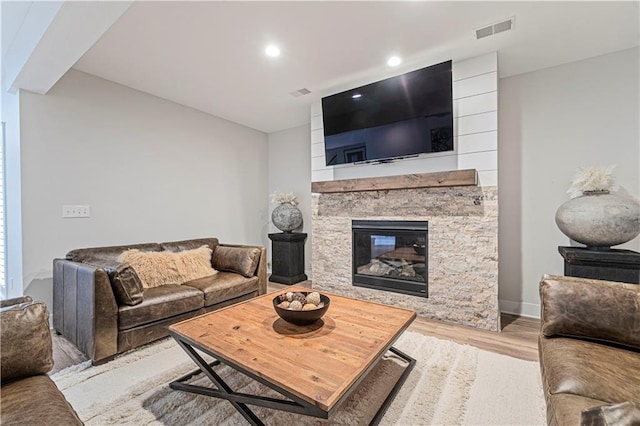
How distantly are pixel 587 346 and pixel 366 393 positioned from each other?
114cm

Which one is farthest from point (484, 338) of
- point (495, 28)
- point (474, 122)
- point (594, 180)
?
point (495, 28)

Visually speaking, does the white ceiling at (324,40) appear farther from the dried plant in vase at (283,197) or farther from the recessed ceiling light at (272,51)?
the dried plant in vase at (283,197)

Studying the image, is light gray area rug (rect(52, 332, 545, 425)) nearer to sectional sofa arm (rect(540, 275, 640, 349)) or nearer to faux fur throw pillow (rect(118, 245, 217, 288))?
sectional sofa arm (rect(540, 275, 640, 349))

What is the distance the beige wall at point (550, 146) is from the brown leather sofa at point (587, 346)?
1690mm

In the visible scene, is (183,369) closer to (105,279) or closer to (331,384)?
(105,279)

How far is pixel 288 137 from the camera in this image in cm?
501

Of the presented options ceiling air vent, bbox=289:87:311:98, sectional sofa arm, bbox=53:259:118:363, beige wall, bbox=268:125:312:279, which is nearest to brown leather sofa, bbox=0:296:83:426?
sectional sofa arm, bbox=53:259:118:363

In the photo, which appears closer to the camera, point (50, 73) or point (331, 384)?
point (331, 384)

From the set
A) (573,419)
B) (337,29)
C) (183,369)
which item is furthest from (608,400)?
(337,29)

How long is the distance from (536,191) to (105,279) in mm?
3983

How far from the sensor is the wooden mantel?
2691 millimetres

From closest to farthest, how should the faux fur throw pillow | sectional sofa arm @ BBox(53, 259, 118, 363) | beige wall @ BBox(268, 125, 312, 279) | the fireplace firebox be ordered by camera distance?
1. sectional sofa arm @ BBox(53, 259, 118, 363)
2. the faux fur throw pillow
3. the fireplace firebox
4. beige wall @ BBox(268, 125, 312, 279)

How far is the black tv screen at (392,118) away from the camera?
2.80 metres

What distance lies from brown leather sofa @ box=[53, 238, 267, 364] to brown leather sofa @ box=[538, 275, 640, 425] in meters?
2.52
